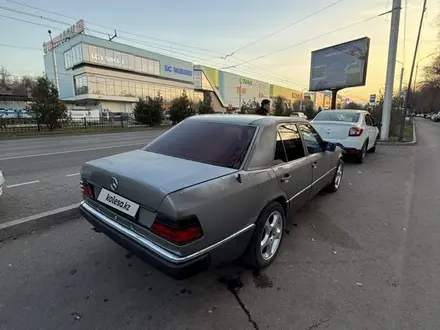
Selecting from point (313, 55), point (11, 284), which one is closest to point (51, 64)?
point (313, 55)

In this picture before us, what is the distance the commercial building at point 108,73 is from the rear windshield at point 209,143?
156 feet

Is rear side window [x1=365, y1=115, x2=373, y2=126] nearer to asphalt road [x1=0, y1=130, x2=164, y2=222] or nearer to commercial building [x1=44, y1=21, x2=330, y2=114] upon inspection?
asphalt road [x1=0, y1=130, x2=164, y2=222]

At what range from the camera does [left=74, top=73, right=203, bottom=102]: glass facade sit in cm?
5053

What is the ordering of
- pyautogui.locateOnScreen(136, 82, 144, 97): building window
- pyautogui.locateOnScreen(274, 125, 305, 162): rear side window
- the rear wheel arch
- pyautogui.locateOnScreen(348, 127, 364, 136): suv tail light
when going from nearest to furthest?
the rear wheel arch
pyautogui.locateOnScreen(274, 125, 305, 162): rear side window
pyautogui.locateOnScreen(348, 127, 364, 136): suv tail light
pyautogui.locateOnScreen(136, 82, 144, 97): building window

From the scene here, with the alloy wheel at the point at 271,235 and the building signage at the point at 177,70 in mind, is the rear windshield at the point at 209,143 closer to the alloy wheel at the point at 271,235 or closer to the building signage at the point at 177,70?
the alloy wheel at the point at 271,235

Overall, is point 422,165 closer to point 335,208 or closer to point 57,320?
point 335,208

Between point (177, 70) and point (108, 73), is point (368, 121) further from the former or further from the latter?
point (177, 70)

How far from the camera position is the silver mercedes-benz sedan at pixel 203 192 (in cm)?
189

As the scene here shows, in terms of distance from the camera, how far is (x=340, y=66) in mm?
21047

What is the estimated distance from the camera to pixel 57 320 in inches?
79.6

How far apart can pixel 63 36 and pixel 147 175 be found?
69739 millimetres

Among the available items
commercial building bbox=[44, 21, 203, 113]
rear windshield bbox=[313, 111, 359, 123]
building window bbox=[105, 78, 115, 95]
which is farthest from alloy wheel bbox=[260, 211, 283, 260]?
building window bbox=[105, 78, 115, 95]

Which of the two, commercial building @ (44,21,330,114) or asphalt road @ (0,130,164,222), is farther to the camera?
commercial building @ (44,21,330,114)

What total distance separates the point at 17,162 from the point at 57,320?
7.81 m
